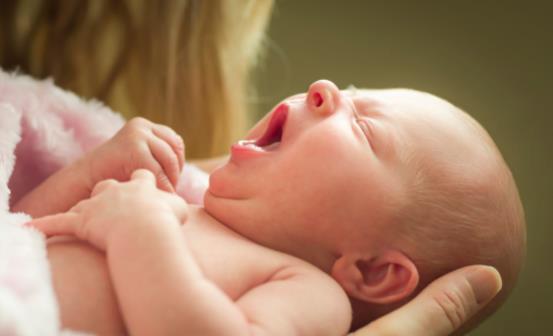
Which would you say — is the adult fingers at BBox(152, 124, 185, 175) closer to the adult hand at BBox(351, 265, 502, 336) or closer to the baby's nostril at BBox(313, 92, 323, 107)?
the baby's nostril at BBox(313, 92, 323, 107)

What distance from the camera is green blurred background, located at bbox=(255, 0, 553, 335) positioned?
133cm

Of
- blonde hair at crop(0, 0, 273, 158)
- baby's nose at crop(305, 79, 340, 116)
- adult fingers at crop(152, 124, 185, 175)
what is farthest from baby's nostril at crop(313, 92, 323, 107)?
blonde hair at crop(0, 0, 273, 158)

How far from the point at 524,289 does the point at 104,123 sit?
0.84 metres

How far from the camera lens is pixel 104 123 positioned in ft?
3.37

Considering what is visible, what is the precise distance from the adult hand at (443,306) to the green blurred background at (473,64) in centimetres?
64

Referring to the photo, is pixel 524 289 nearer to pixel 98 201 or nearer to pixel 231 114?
pixel 231 114

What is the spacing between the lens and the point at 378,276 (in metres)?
0.79

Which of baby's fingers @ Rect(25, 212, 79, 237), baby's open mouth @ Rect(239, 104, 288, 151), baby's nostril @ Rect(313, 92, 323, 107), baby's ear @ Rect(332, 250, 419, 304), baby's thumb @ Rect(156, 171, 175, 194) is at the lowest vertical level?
baby's ear @ Rect(332, 250, 419, 304)

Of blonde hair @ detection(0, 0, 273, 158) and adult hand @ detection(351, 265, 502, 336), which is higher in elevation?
blonde hair @ detection(0, 0, 273, 158)

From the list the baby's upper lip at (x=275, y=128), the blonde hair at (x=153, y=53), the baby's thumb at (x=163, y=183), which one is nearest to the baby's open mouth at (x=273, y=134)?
the baby's upper lip at (x=275, y=128)

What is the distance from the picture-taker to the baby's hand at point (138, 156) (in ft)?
2.75

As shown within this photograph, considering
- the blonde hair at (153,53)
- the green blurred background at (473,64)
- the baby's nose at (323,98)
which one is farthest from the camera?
the green blurred background at (473,64)

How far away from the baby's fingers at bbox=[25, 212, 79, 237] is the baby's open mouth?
22cm

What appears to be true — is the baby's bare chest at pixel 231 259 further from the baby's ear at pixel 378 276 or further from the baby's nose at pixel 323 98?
the baby's nose at pixel 323 98
